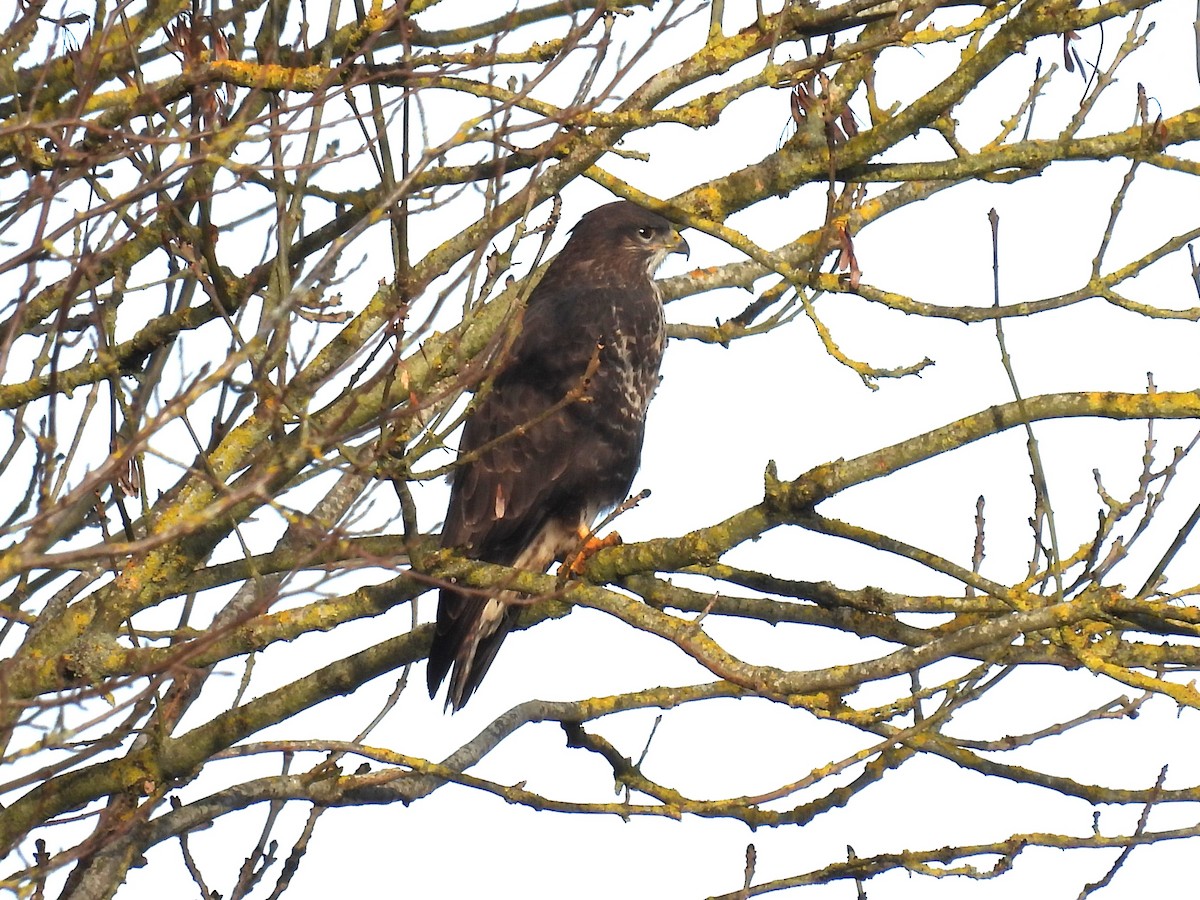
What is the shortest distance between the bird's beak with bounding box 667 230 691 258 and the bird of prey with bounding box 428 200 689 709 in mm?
537

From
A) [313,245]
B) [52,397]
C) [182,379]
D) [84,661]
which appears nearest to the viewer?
[182,379]

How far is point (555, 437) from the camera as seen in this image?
6.58 m

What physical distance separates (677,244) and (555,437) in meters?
1.54

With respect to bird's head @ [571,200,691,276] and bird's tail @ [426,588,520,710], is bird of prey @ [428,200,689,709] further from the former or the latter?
bird's head @ [571,200,691,276]

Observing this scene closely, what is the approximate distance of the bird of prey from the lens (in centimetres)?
636

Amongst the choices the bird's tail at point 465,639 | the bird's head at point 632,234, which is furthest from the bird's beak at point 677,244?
the bird's tail at point 465,639

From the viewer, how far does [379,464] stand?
410cm

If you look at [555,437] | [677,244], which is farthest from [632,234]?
[555,437]

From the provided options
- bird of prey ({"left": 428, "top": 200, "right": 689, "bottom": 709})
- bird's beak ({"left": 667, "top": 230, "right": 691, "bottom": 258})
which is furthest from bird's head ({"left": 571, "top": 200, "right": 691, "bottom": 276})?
bird of prey ({"left": 428, "top": 200, "right": 689, "bottom": 709})

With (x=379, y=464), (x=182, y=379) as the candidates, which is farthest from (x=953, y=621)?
(x=182, y=379)

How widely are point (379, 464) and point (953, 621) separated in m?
1.59

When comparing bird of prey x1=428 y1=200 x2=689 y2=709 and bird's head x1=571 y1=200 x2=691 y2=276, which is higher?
bird's head x1=571 y1=200 x2=691 y2=276

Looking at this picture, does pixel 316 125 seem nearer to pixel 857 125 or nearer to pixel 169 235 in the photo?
pixel 169 235

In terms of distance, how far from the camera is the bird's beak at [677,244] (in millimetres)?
7607
